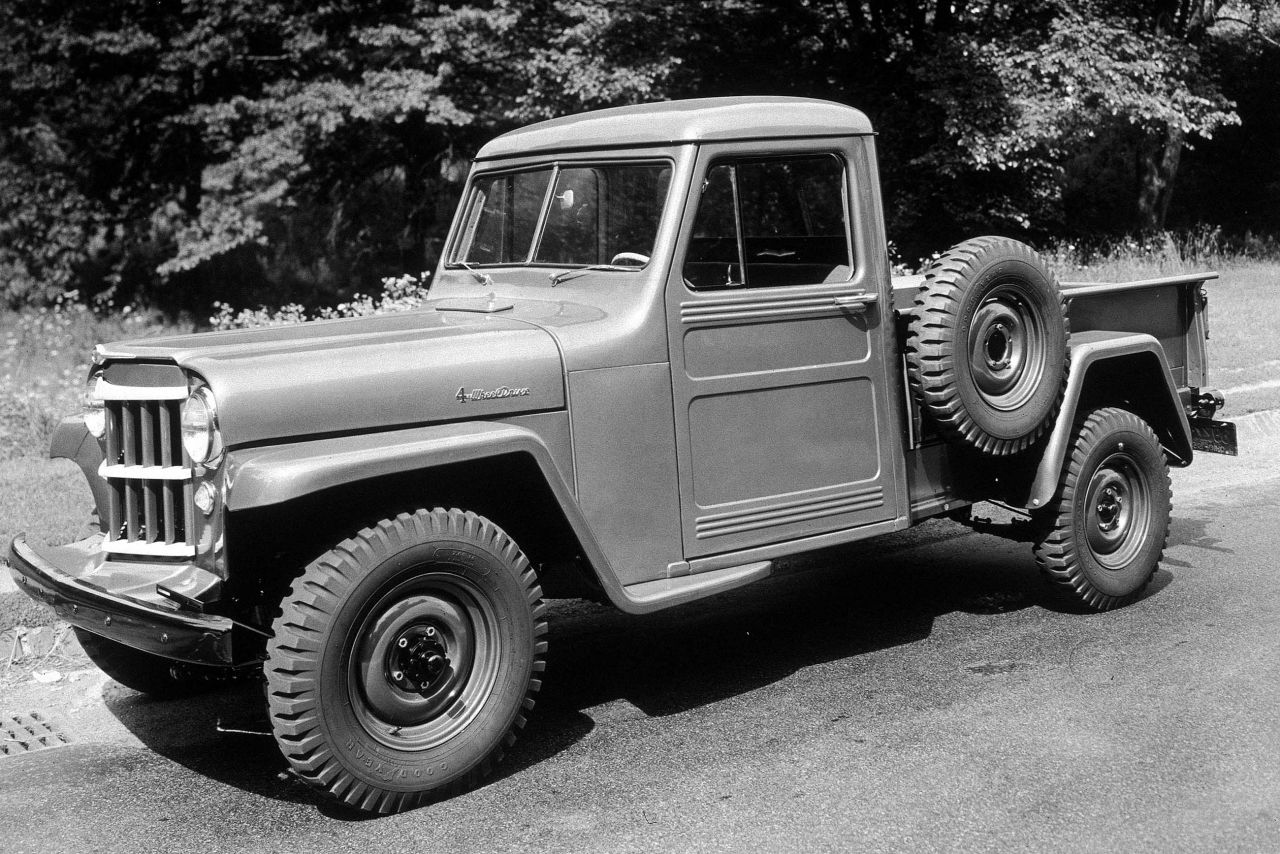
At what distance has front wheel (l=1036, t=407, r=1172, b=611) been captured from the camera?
5.50 m

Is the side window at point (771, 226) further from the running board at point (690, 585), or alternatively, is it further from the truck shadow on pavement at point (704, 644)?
the truck shadow on pavement at point (704, 644)

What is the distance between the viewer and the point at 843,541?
4875mm

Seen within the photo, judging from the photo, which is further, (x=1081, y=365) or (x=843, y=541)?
(x=1081, y=365)

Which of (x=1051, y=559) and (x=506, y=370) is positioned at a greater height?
(x=506, y=370)

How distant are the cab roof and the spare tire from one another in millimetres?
711

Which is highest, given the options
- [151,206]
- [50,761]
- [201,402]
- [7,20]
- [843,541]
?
[7,20]

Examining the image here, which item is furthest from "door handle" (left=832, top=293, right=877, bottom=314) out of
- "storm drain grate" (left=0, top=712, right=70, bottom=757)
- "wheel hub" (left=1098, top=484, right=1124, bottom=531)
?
"storm drain grate" (left=0, top=712, right=70, bottom=757)

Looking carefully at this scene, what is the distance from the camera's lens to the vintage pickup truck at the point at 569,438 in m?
3.80

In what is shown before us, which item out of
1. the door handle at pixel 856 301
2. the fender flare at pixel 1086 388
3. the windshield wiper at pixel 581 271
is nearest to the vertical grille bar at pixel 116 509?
the windshield wiper at pixel 581 271

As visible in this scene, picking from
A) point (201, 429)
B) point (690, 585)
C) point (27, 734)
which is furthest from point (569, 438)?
point (27, 734)

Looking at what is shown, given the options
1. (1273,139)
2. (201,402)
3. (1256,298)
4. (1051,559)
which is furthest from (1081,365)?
(1273,139)

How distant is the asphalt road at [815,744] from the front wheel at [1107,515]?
168 millimetres

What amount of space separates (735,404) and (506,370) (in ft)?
3.03

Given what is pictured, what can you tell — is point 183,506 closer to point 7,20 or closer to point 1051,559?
point 1051,559
